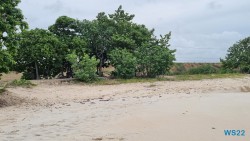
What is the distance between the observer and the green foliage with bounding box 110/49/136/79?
33.0 metres

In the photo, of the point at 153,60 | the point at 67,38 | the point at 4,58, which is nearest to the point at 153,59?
the point at 153,60

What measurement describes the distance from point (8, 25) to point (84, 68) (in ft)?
48.4

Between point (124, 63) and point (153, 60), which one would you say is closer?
point (124, 63)

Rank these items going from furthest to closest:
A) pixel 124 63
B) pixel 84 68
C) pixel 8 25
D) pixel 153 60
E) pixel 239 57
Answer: pixel 239 57
pixel 153 60
pixel 124 63
pixel 84 68
pixel 8 25

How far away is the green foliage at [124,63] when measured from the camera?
3297 centimetres

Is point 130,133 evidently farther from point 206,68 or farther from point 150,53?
point 206,68

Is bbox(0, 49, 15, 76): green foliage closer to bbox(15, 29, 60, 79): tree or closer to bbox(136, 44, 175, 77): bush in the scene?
bbox(15, 29, 60, 79): tree

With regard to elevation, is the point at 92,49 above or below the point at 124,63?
above

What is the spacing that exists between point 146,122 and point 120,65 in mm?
23334

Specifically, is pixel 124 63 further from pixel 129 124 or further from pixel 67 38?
pixel 129 124

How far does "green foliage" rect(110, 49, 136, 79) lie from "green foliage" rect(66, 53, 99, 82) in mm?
3351

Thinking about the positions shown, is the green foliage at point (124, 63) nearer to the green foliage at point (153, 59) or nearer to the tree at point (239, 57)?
the green foliage at point (153, 59)

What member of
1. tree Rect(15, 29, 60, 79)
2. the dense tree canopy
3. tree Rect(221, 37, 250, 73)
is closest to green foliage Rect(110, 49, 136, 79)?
the dense tree canopy

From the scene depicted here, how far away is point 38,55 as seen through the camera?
3133cm
